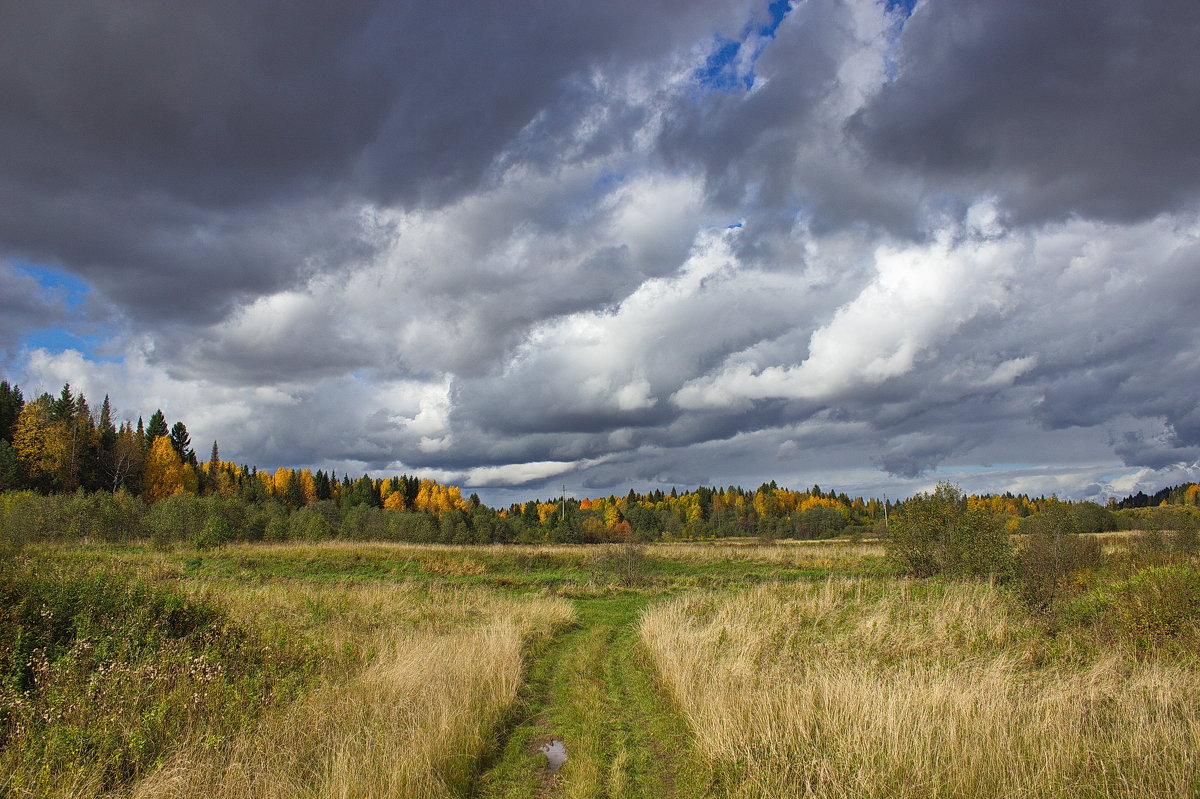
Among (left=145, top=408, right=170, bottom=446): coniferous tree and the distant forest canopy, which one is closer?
the distant forest canopy

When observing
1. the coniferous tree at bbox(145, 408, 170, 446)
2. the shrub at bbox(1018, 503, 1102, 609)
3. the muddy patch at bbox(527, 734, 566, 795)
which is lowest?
the muddy patch at bbox(527, 734, 566, 795)

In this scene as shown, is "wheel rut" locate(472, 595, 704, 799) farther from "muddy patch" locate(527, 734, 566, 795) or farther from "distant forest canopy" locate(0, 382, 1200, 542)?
"distant forest canopy" locate(0, 382, 1200, 542)

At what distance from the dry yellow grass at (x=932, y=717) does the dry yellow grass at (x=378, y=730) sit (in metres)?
3.15

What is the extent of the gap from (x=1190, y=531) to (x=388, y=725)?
39840mm

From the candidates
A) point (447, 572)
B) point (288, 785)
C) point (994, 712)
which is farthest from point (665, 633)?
point (447, 572)

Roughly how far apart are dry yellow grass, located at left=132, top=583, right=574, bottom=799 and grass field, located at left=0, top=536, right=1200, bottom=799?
0.04m

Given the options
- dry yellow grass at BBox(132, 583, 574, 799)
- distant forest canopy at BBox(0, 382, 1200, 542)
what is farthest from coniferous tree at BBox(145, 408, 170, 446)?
dry yellow grass at BBox(132, 583, 574, 799)

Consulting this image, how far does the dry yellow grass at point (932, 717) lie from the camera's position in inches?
229

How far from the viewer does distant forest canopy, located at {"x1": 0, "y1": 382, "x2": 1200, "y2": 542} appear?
5216cm

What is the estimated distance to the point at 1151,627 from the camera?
11.4m

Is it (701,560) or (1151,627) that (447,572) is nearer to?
(701,560)

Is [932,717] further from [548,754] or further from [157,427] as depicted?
[157,427]

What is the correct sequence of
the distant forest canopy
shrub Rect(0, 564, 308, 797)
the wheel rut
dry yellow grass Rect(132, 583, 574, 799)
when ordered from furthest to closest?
1. the distant forest canopy
2. the wheel rut
3. shrub Rect(0, 564, 308, 797)
4. dry yellow grass Rect(132, 583, 574, 799)

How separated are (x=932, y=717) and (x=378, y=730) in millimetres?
6820
